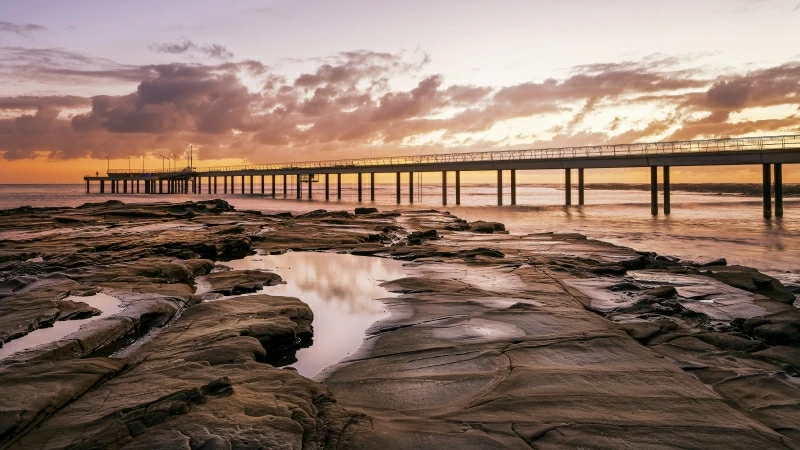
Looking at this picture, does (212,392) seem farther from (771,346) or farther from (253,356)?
(771,346)

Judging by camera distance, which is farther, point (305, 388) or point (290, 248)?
point (290, 248)

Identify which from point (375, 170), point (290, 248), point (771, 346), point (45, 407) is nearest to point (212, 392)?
point (45, 407)

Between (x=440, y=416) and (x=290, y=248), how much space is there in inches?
608

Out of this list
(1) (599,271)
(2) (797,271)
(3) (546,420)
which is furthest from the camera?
(2) (797,271)

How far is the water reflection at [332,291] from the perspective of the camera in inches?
296

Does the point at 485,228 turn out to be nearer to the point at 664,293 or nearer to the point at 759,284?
the point at 759,284

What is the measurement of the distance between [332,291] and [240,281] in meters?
2.05

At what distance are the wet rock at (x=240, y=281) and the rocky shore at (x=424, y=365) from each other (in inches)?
2.7

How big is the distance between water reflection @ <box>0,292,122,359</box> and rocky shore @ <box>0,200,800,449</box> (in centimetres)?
15

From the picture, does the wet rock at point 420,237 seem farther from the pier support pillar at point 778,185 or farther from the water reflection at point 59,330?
the pier support pillar at point 778,185

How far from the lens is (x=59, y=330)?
7.80 meters

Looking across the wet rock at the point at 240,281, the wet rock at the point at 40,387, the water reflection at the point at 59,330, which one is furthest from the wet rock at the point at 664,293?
the water reflection at the point at 59,330

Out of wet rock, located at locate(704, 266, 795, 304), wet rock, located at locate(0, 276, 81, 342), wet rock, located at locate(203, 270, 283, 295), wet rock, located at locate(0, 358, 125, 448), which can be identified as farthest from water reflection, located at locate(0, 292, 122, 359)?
wet rock, located at locate(704, 266, 795, 304)

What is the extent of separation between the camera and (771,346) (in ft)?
23.3
